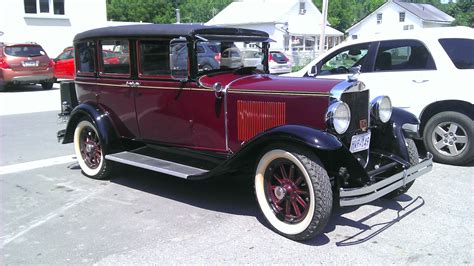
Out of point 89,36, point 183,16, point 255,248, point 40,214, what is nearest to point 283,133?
point 255,248

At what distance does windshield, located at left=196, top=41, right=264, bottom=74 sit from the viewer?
5195 mm

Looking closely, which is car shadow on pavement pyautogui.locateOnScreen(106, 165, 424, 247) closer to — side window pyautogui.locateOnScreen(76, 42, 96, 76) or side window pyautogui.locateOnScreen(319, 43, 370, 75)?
side window pyautogui.locateOnScreen(76, 42, 96, 76)

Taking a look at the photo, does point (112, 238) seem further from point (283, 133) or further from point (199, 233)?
point (283, 133)

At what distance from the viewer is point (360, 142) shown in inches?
183

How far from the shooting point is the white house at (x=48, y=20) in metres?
22.9

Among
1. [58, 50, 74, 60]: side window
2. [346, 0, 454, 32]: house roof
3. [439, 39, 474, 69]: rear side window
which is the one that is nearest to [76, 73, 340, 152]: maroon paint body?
[439, 39, 474, 69]: rear side window

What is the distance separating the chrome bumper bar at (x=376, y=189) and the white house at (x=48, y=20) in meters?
22.8

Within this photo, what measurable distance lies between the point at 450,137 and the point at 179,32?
4.14 meters

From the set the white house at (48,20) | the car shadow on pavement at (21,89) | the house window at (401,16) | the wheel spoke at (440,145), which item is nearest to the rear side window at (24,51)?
the car shadow on pavement at (21,89)

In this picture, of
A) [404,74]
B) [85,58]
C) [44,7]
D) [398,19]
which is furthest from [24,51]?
[398,19]

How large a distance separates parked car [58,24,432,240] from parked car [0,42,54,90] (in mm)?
11327

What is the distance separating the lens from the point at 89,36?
6219 mm

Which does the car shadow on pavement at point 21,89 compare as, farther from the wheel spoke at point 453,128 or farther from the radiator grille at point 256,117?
the wheel spoke at point 453,128

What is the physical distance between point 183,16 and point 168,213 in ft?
278
